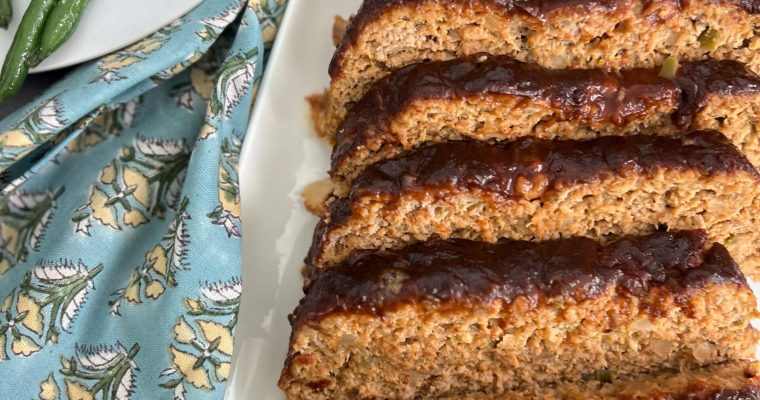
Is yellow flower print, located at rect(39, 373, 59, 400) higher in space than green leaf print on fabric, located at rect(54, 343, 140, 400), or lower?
lower

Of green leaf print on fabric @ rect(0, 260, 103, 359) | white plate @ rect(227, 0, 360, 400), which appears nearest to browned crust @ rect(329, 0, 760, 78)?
white plate @ rect(227, 0, 360, 400)

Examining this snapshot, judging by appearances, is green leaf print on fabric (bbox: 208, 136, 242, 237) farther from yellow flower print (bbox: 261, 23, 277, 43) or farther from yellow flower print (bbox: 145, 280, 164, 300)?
yellow flower print (bbox: 261, 23, 277, 43)

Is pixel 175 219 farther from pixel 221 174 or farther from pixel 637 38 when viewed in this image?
pixel 637 38

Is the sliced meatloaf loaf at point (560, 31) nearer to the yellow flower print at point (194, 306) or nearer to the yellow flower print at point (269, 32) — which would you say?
the yellow flower print at point (269, 32)

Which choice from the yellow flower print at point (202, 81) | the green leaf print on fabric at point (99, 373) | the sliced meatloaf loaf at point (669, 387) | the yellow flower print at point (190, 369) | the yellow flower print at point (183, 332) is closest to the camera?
the sliced meatloaf loaf at point (669, 387)

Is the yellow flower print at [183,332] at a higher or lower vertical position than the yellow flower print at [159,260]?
lower

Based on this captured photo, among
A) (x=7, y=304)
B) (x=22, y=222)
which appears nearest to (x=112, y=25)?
(x=22, y=222)

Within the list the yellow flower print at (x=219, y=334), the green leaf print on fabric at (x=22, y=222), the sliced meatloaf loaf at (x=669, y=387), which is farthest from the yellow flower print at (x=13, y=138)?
the sliced meatloaf loaf at (x=669, y=387)

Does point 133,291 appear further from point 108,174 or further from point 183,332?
point 108,174
